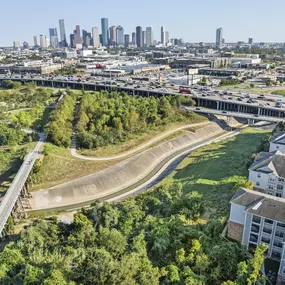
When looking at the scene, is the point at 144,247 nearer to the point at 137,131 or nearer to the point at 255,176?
the point at 255,176

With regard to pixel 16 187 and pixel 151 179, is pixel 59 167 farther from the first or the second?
pixel 151 179

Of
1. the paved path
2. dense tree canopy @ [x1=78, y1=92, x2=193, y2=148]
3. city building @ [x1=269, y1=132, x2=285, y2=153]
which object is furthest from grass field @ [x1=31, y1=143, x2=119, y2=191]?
city building @ [x1=269, y1=132, x2=285, y2=153]

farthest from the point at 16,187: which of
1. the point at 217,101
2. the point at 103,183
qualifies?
the point at 217,101

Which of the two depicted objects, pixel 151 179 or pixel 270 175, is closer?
pixel 270 175

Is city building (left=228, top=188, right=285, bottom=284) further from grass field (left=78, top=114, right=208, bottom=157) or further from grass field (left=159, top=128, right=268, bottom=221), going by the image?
grass field (left=78, top=114, right=208, bottom=157)

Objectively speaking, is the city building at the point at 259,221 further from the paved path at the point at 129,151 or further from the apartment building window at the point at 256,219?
the paved path at the point at 129,151

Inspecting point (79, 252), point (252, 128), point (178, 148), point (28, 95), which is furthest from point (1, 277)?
point (28, 95)

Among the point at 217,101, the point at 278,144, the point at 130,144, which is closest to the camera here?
the point at 278,144
